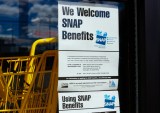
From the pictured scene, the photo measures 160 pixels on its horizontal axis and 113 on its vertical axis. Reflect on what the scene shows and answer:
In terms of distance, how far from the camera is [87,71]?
9.10 feet

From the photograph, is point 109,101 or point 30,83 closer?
point 30,83

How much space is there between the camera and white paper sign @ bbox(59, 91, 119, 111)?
2.71 meters

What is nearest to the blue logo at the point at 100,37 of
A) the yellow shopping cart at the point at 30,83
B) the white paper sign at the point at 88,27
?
the white paper sign at the point at 88,27

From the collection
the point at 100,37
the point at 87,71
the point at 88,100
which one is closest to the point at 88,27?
the point at 100,37

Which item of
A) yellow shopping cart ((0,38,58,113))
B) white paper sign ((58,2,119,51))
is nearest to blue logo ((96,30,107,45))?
white paper sign ((58,2,119,51))

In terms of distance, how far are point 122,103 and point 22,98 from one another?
2.52ft

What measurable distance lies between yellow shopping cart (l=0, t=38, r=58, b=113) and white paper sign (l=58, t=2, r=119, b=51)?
4.7 inches

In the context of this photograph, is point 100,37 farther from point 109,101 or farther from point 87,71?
point 109,101

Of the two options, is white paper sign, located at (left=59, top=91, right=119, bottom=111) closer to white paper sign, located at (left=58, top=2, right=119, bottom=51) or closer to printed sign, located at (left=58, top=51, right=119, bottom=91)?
printed sign, located at (left=58, top=51, right=119, bottom=91)

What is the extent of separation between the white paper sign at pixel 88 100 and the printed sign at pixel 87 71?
0.04 meters

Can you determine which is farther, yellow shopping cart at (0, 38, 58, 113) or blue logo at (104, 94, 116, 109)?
blue logo at (104, 94, 116, 109)

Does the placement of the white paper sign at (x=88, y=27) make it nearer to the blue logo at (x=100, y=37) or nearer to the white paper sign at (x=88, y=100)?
the blue logo at (x=100, y=37)

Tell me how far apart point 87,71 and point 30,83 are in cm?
42

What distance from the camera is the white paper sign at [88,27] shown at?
8.89 ft
